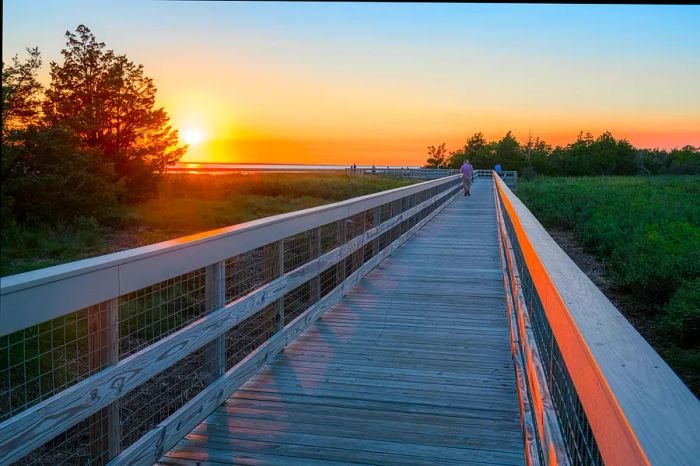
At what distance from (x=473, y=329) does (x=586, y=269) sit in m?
9.33

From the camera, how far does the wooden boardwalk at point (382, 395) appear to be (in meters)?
3.49

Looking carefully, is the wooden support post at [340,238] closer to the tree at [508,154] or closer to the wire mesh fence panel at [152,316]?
the wire mesh fence panel at [152,316]

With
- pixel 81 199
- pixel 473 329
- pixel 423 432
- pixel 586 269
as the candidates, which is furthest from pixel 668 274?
pixel 81 199

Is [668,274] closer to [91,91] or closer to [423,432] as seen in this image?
[423,432]

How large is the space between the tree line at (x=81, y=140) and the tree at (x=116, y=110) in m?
0.04

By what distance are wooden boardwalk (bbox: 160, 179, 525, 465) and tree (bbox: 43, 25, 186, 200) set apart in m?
19.5

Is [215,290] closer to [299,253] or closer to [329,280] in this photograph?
[329,280]

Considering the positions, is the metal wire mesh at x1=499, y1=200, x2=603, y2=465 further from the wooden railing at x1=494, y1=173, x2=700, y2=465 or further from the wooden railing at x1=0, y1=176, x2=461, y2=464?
the wooden railing at x1=0, y1=176, x2=461, y2=464

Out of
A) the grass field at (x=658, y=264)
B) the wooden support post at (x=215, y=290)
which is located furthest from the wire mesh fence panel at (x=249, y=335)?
the grass field at (x=658, y=264)

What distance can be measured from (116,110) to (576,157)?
91.1 meters

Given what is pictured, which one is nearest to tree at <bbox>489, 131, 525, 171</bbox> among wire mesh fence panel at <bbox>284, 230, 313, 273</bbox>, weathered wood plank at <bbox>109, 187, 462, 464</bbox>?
wire mesh fence panel at <bbox>284, 230, 313, 273</bbox>

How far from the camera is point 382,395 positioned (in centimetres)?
438

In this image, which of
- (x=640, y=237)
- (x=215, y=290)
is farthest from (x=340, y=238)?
(x=640, y=237)

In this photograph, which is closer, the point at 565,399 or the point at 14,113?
the point at 565,399
